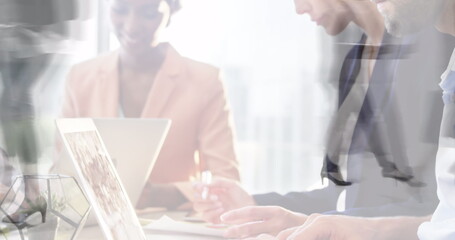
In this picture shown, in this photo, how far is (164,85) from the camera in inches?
68.1

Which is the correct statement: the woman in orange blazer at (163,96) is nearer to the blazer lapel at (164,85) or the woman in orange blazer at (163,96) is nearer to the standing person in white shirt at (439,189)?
the blazer lapel at (164,85)

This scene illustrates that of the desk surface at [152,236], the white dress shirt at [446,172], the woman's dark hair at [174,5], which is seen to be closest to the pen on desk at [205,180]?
the desk surface at [152,236]

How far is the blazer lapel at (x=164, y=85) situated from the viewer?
173cm

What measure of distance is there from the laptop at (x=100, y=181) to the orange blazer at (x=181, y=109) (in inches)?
4.7

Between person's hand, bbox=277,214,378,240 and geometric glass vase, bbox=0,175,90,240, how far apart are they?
527 millimetres

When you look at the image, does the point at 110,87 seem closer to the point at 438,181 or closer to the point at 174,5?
the point at 174,5

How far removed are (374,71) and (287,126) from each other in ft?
0.87

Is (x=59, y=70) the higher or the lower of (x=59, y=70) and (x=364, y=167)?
the higher

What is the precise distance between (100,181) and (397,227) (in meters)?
0.77

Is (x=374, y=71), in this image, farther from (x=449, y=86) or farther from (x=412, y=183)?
(x=412, y=183)

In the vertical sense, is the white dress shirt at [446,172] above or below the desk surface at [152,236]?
above

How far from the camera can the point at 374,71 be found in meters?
1.72

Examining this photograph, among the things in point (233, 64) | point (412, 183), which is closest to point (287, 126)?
point (233, 64)

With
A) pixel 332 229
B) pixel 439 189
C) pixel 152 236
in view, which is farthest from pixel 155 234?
pixel 439 189
